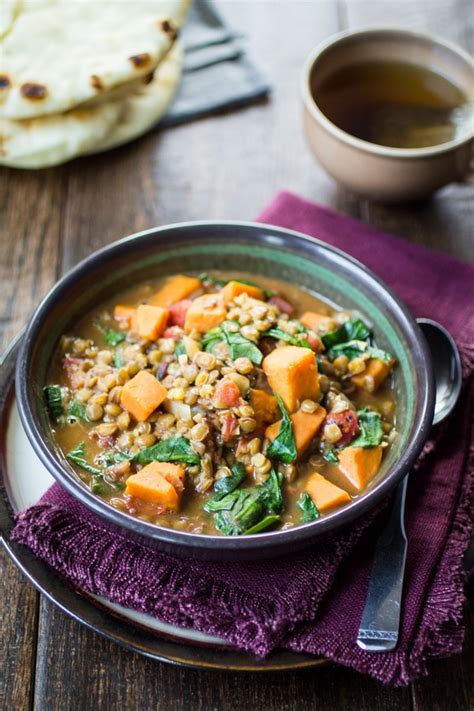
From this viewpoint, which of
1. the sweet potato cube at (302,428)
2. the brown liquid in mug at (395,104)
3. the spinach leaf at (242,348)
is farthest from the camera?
the brown liquid in mug at (395,104)

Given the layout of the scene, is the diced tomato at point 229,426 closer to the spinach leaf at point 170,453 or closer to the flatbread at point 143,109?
the spinach leaf at point 170,453

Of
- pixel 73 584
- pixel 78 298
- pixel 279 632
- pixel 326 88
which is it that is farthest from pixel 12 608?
pixel 326 88

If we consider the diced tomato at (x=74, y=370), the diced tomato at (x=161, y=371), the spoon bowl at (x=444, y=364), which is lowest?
the spoon bowl at (x=444, y=364)

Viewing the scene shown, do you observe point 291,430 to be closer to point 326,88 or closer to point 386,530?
point 386,530

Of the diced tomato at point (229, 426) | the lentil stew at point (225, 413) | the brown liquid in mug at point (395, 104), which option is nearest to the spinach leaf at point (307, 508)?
the lentil stew at point (225, 413)

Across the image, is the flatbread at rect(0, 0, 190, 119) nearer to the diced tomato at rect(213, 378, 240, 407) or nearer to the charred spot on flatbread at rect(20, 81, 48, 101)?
the charred spot on flatbread at rect(20, 81, 48, 101)

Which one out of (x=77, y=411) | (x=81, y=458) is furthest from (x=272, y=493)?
(x=77, y=411)
